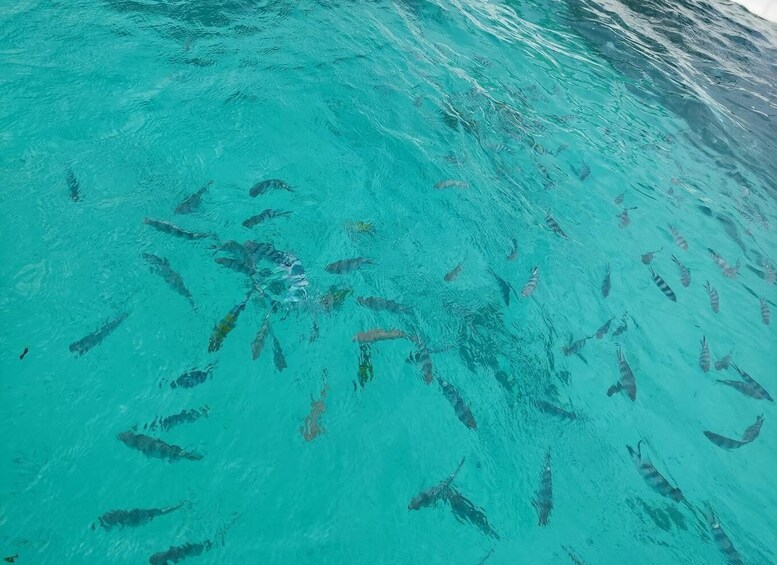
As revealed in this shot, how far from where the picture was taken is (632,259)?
7742mm

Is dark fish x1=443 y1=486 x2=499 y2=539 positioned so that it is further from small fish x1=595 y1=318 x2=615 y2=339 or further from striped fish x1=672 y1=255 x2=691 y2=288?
striped fish x1=672 y1=255 x2=691 y2=288

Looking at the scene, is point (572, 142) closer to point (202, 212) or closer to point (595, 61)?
point (595, 61)

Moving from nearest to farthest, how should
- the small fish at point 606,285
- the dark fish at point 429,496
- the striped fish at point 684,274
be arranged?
the dark fish at point 429,496
the small fish at point 606,285
the striped fish at point 684,274

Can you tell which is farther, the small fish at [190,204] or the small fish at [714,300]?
the small fish at [714,300]

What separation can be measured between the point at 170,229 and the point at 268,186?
1.56 metres

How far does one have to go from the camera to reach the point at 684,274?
308 inches

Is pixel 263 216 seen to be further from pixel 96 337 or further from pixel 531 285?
pixel 531 285

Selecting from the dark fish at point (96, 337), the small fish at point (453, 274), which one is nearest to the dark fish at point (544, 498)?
the small fish at point (453, 274)

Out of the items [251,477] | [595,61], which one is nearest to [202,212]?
[251,477]

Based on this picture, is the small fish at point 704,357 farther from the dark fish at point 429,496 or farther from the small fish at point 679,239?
the dark fish at point 429,496

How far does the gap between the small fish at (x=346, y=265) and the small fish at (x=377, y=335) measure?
0.94 metres

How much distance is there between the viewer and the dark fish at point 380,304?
5656 millimetres

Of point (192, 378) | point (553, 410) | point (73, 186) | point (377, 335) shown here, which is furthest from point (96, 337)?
point (553, 410)

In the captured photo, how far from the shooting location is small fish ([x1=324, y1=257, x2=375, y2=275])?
19.1 feet
